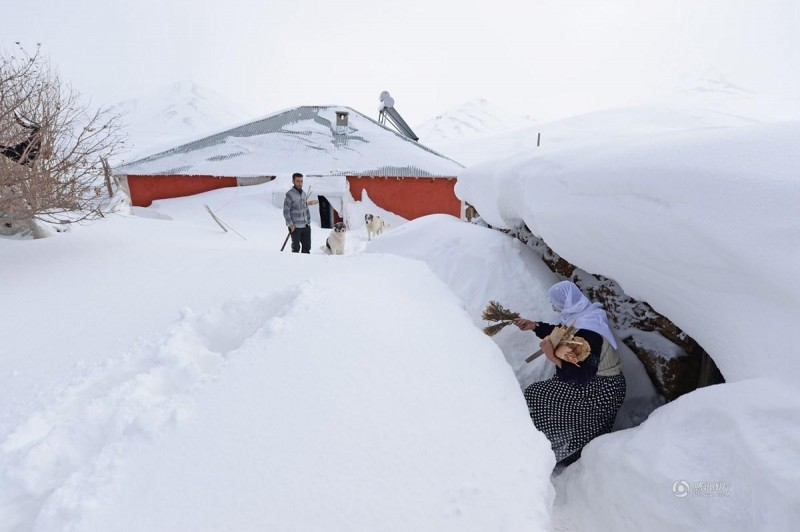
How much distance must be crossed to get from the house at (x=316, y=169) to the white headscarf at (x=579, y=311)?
10.3 m

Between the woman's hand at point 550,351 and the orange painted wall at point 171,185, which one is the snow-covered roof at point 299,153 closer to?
the orange painted wall at point 171,185

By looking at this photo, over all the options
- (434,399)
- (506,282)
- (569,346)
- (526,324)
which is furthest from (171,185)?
(569,346)

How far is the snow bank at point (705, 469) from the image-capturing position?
1.26m

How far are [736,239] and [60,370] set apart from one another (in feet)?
11.4

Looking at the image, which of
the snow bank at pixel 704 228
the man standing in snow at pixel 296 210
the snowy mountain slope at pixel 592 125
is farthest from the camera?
the snowy mountain slope at pixel 592 125

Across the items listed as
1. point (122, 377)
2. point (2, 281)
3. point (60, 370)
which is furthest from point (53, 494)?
point (2, 281)

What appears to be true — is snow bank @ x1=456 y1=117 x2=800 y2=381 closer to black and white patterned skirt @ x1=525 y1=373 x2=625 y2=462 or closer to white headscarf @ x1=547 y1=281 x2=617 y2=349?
white headscarf @ x1=547 y1=281 x2=617 y2=349

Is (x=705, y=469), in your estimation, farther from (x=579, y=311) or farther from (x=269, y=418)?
(x=269, y=418)

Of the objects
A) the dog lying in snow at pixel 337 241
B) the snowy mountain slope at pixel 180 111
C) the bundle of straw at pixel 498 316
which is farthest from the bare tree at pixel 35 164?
the snowy mountain slope at pixel 180 111

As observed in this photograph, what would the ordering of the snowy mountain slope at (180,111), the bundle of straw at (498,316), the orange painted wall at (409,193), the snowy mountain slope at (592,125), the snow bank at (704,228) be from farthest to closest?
the snowy mountain slope at (180,111), the snowy mountain slope at (592,125), the orange painted wall at (409,193), the bundle of straw at (498,316), the snow bank at (704,228)

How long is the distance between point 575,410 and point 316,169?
38.1 ft

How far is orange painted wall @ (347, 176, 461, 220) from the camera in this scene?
12.7 metres

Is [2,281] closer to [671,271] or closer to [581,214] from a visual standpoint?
[581,214]

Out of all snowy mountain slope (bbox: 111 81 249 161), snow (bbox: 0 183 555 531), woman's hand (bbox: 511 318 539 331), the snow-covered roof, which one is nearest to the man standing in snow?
snow (bbox: 0 183 555 531)
